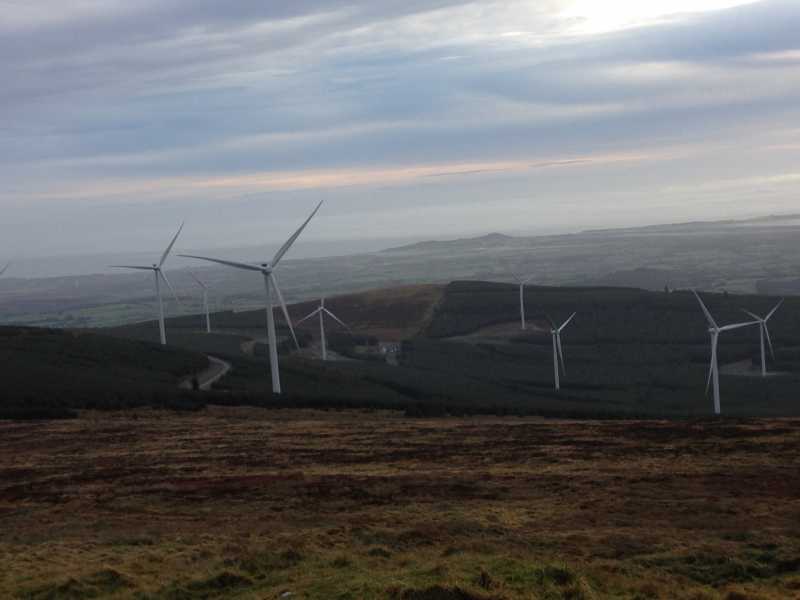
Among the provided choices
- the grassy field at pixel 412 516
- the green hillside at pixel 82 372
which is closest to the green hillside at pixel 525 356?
the green hillside at pixel 82 372

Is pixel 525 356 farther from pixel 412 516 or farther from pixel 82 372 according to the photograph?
pixel 412 516

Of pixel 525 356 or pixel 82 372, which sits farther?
pixel 525 356

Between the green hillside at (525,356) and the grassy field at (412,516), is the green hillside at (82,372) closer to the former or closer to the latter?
the green hillside at (525,356)

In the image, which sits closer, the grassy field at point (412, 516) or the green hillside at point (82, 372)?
the grassy field at point (412, 516)

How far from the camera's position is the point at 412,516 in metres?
20.1

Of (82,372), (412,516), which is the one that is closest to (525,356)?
(82,372)

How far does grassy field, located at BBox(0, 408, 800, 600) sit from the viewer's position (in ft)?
49.2

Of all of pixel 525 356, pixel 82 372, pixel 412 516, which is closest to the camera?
pixel 412 516

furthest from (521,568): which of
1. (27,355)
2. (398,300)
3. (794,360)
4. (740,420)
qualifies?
(398,300)

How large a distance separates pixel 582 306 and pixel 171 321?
54.1 meters

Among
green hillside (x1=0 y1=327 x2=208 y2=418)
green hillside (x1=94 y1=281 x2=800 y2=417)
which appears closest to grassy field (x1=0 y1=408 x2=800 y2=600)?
green hillside (x1=0 y1=327 x2=208 y2=418)

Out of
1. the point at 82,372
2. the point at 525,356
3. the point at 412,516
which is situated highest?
the point at 412,516

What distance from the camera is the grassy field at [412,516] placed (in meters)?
15.0

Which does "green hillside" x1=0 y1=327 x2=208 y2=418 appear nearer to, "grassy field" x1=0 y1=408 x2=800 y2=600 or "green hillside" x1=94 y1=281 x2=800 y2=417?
"green hillside" x1=94 y1=281 x2=800 y2=417
